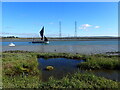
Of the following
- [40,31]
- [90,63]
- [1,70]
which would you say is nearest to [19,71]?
[1,70]

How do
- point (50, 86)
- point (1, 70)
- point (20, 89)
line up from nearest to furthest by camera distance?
point (20, 89), point (50, 86), point (1, 70)

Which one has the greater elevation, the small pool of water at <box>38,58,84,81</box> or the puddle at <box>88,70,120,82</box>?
the small pool of water at <box>38,58,84,81</box>

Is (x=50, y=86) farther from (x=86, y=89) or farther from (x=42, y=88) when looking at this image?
(x=86, y=89)

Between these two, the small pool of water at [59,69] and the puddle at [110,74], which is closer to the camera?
the puddle at [110,74]

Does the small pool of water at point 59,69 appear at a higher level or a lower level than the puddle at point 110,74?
higher

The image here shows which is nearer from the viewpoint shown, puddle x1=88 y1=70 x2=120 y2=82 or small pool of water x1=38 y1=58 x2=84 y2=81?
puddle x1=88 y1=70 x2=120 y2=82

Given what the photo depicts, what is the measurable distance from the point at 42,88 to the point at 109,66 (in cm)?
789

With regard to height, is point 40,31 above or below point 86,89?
above

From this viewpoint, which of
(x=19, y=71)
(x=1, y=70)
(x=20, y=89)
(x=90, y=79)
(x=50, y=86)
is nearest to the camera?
(x=20, y=89)

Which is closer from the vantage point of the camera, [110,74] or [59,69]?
[110,74]

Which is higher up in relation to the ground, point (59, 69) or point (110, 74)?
point (59, 69)

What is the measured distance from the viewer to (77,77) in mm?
8852

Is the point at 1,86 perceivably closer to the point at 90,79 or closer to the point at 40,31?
the point at 90,79

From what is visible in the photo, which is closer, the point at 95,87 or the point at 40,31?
the point at 95,87
